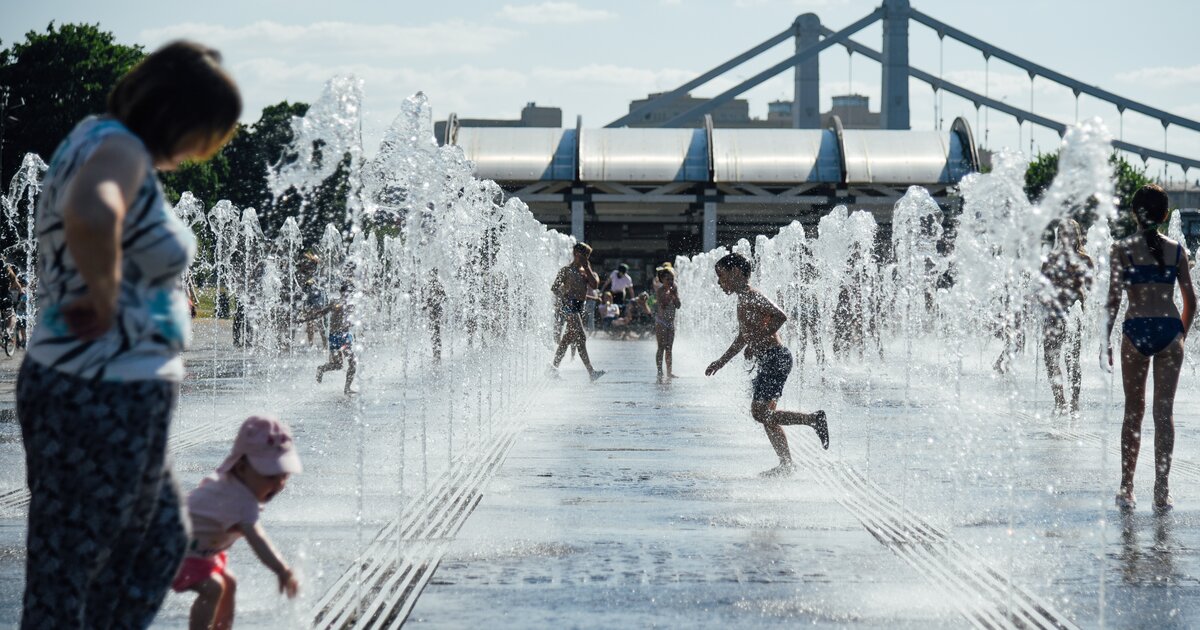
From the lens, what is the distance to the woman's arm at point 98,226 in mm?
2449

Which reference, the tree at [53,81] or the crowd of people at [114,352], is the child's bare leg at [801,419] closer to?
the crowd of people at [114,352]

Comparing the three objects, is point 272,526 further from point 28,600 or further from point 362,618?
point 28,600

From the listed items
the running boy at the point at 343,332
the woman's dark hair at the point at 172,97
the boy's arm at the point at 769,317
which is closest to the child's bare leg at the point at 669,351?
the running boy at the point at 343,332

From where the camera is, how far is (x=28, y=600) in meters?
2.65

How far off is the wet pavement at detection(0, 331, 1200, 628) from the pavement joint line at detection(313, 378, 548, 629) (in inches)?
1.0

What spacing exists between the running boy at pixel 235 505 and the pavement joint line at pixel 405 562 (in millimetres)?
733

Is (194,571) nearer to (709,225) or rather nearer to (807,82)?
(709,225)

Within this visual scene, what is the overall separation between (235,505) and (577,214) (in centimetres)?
4947

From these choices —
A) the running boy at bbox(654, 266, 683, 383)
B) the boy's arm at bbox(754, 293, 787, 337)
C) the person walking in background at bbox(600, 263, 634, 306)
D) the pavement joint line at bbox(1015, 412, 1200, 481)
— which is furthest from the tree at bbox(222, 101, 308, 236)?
the boy's arm at bbox(754, 293, 787, 337)

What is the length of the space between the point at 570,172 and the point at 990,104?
160 feet

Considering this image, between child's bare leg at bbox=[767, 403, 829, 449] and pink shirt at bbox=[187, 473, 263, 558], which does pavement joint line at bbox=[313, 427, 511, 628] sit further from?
child's bare leg at bbox=[767, 403, 829, 449]

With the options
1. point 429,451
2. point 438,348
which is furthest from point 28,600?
point 438,348

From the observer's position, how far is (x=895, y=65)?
9450 cm

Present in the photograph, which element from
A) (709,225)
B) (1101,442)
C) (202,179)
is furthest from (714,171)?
(1101,442)
